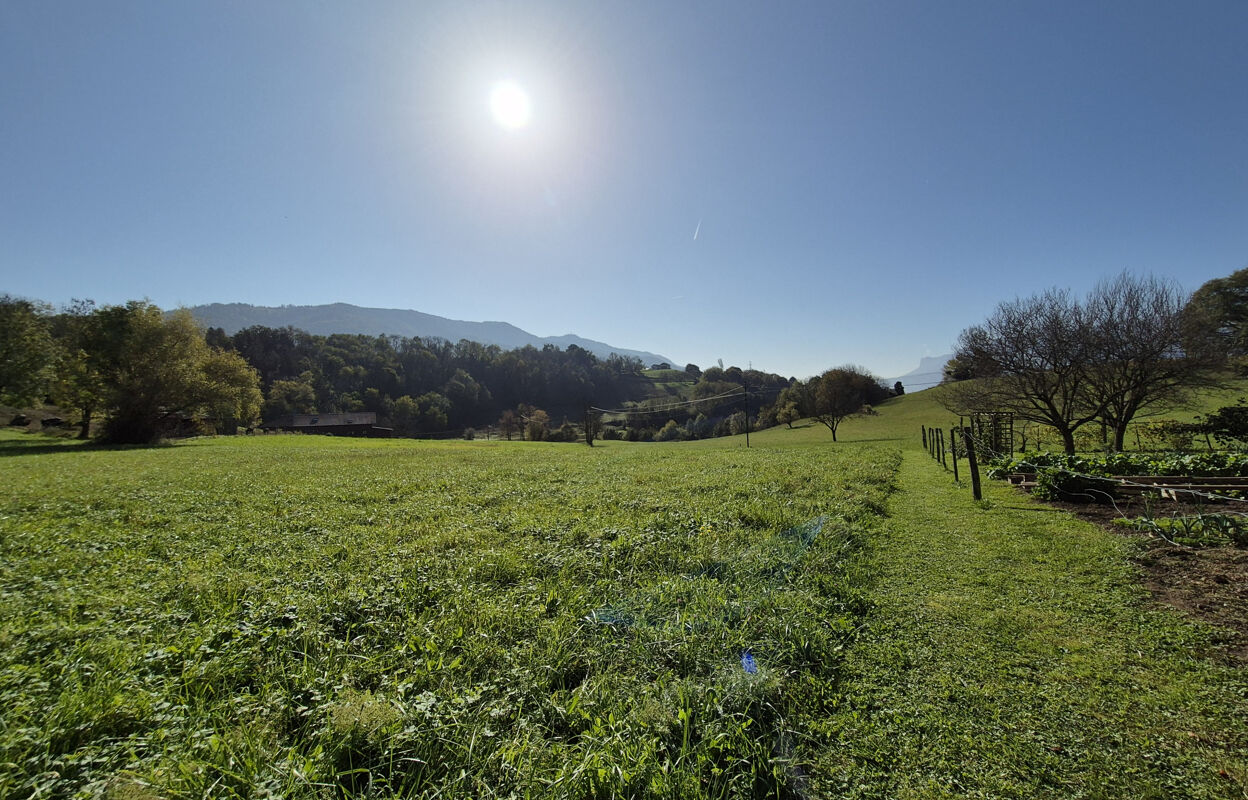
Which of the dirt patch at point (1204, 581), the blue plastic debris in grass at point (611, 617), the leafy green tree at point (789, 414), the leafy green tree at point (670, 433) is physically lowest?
the leafy green tree at point (670, 433)

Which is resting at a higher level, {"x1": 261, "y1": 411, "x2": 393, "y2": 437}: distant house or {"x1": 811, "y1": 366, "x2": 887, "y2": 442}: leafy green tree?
{"x1": 811, "y1": 366, "x2": 887, "y2": 442}: leafy green tree

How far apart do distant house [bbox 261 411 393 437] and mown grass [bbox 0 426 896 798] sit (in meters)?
82.0

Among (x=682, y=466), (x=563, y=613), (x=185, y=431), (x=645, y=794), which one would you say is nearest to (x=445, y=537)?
(x=563, y=613)

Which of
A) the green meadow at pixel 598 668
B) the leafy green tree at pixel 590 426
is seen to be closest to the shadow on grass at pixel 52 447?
the green meadow at pixel 598 668

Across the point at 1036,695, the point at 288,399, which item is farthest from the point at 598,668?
the point at 288,399

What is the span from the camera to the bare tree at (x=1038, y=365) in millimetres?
24375

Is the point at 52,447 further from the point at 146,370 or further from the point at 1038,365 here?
the point at 1038,365

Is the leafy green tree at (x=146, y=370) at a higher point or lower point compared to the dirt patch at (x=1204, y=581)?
higher

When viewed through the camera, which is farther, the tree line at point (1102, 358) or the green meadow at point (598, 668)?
the tree line at point (1102, 358)

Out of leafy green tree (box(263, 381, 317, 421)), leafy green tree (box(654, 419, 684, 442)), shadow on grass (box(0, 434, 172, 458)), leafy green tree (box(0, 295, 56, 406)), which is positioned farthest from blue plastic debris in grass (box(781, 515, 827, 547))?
leafy green tree (box(263, 381, 317, 421))

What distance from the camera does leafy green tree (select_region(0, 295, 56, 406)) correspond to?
32.3m

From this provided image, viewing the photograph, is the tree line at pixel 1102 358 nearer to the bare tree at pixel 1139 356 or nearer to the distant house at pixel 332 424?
the bare tree at pixel 1139 356

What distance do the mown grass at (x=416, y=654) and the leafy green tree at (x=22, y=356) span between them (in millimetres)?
40592

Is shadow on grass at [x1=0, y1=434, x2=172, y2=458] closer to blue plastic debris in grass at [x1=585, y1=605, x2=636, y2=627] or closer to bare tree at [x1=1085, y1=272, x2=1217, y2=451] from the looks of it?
blue plastic debris in grass at [x1=585, y1=605, x2=636, y2=627]
